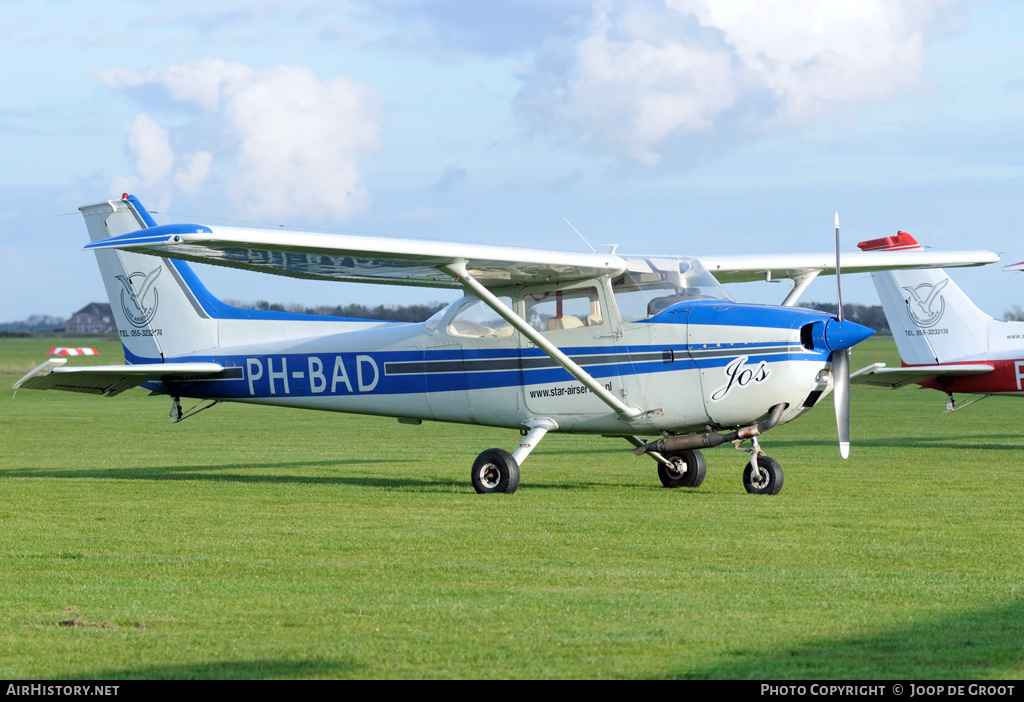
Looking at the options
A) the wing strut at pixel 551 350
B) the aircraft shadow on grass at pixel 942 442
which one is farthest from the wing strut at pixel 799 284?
the aircraft shadow on grass at pixel 942 442

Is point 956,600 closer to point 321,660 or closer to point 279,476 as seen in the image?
point 321,660

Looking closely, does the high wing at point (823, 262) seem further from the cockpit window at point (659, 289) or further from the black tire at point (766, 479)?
the black tire at point (766, 479)

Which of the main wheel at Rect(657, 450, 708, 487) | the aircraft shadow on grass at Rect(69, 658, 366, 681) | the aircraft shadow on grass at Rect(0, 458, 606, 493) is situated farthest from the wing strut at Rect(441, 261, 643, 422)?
the aircraft shadow on grass at Rect(69, 658, 366, 681)

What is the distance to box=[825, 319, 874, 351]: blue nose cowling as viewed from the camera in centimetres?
1149

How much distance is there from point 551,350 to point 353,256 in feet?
7.07

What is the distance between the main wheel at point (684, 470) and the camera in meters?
13.3

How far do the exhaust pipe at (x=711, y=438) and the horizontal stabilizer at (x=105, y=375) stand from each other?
573 centimetres

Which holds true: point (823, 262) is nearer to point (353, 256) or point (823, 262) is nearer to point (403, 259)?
point (403, 259)

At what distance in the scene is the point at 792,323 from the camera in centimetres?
1169

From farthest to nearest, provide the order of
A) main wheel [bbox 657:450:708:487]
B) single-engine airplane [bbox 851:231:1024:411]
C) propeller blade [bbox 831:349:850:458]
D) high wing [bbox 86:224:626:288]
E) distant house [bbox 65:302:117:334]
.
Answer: distant house [bbox 65:302:117:334] → single-engine airplane [bbox 851:231:1024:411] → main wheel [bbox 657:450:708:487] → propeller blade [bbox 831:349:850:458] → high wing [bbox 86:224:626:288]

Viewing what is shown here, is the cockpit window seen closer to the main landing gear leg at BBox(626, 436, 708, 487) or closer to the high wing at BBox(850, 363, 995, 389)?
the main landing gear leg at BBox(626, 436, 708, 487)

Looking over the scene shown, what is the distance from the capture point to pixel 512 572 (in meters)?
7.84

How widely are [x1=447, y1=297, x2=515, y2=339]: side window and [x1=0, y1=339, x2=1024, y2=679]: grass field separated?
67.1 inches

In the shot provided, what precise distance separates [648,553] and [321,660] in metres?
3.61
